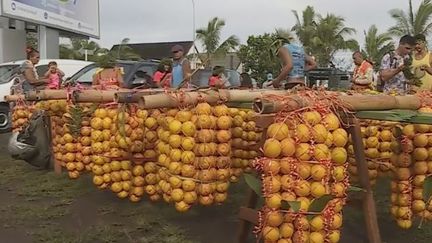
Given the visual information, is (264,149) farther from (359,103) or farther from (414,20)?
(414,20)

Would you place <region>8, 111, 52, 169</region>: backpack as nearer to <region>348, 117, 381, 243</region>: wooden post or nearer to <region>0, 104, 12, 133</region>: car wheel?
<region>348, 117, 381, 243</region>: wooden post

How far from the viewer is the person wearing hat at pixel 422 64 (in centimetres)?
707

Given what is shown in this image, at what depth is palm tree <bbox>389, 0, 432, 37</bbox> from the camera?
2330 cm

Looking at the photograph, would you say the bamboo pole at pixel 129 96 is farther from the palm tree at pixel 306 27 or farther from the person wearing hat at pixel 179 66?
the palm tree at pixel 306 27

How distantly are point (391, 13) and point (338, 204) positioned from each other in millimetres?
21858

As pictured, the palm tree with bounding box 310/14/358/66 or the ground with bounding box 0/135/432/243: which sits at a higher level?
the palm tree with bounding box 310/14/358/66

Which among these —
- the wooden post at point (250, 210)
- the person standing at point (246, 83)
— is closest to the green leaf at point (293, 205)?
the wooden post at point (250, 210)

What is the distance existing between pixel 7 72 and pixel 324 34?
23963 millimetres

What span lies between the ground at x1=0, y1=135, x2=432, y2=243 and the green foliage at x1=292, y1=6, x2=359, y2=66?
1125 inches

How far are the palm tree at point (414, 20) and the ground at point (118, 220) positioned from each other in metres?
18.3

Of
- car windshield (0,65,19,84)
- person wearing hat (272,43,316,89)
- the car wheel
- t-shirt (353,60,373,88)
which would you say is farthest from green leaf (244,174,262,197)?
car windshield (0,65,19,84)

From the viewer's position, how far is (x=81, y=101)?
6.11m

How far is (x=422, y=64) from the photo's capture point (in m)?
7.33

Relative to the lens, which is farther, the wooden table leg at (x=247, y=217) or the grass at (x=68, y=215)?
the grass at (x=68, y=215)
